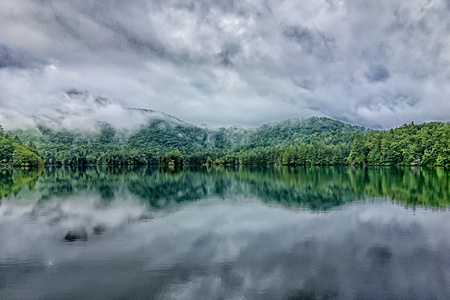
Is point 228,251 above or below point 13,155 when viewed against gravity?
below

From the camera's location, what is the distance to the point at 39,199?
108 ft

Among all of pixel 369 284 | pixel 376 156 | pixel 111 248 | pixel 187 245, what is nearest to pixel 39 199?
pixel 111 248

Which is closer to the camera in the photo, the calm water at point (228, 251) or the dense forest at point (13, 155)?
the calm water at point (228, 251)

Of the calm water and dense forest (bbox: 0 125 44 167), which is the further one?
dense forest (bbox: 0 125 44 167)

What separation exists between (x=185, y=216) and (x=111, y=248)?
8.49 m

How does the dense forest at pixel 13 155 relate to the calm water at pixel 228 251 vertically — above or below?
above

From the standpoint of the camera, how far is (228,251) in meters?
15.0

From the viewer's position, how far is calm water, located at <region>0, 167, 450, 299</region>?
10.8m

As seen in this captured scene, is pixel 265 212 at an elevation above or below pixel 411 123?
below

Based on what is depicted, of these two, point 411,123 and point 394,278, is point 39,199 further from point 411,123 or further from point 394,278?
point 411,123

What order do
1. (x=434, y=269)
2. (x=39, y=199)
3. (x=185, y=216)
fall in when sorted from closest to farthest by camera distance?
(x=434, y=269) → (x=185, y=216) → (x=39, y=199)

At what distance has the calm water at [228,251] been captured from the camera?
10.8m

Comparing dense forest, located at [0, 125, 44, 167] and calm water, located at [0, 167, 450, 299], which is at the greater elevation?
dense forest, located at [0, 125, 44, 167]

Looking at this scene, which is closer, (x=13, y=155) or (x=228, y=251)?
(x=228, y=251)
